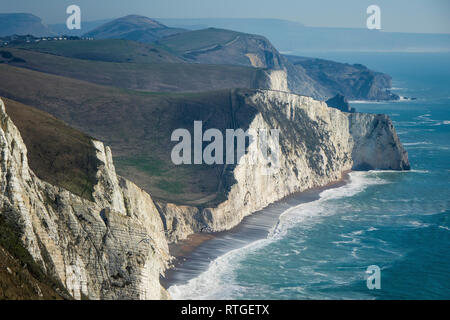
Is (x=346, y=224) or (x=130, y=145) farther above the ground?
(x=130, y=145)

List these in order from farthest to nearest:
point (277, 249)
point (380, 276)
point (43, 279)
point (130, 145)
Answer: point (130, 145) < point (277, 249) < point (380, 276) < point (43, 279)

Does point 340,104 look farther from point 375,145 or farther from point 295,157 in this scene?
point 295,157

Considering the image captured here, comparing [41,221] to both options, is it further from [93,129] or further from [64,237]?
[93,129]
